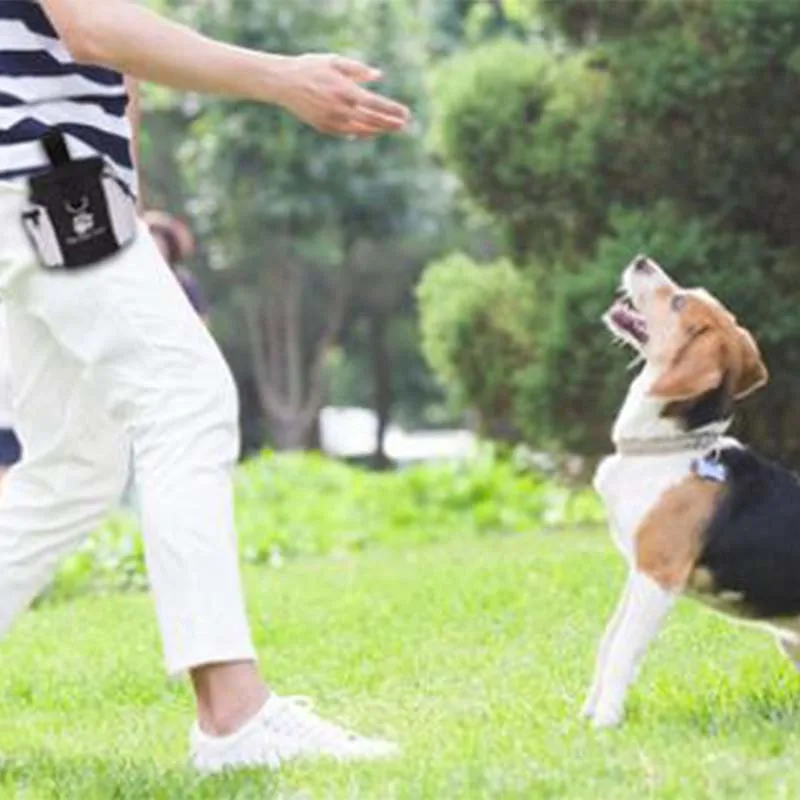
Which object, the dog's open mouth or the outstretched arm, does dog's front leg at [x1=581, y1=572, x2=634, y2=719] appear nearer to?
the dog's open mouth

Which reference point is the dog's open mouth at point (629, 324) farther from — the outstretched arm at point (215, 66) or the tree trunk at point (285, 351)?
the tree trunk at point (285, 351)

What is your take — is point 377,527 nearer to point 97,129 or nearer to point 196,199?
point 97,129

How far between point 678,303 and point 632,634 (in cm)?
69

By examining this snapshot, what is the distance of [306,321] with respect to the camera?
35062mm

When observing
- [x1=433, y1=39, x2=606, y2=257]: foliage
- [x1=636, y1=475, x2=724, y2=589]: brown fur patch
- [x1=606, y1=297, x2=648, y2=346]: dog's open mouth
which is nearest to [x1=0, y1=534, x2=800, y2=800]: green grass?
[x1=636, y1=475, x2=724, y2=589]: brown fur patch

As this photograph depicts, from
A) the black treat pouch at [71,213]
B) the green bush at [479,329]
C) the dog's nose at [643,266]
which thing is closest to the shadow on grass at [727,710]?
the dog's nose at [643,266]

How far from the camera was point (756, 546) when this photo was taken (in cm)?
531

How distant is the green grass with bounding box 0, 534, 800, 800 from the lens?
4586 millimetres

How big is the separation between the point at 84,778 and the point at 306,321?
30.1m

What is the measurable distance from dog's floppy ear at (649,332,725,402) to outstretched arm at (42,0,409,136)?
2.79ft

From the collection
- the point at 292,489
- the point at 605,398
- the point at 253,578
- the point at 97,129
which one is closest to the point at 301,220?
the point at 292,489

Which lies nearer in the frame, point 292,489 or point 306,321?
point 292,489

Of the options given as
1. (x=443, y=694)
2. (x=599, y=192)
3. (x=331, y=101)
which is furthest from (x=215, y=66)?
(x=599, y=192)

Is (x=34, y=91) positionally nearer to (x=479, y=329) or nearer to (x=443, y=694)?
(x=443, y=694)
